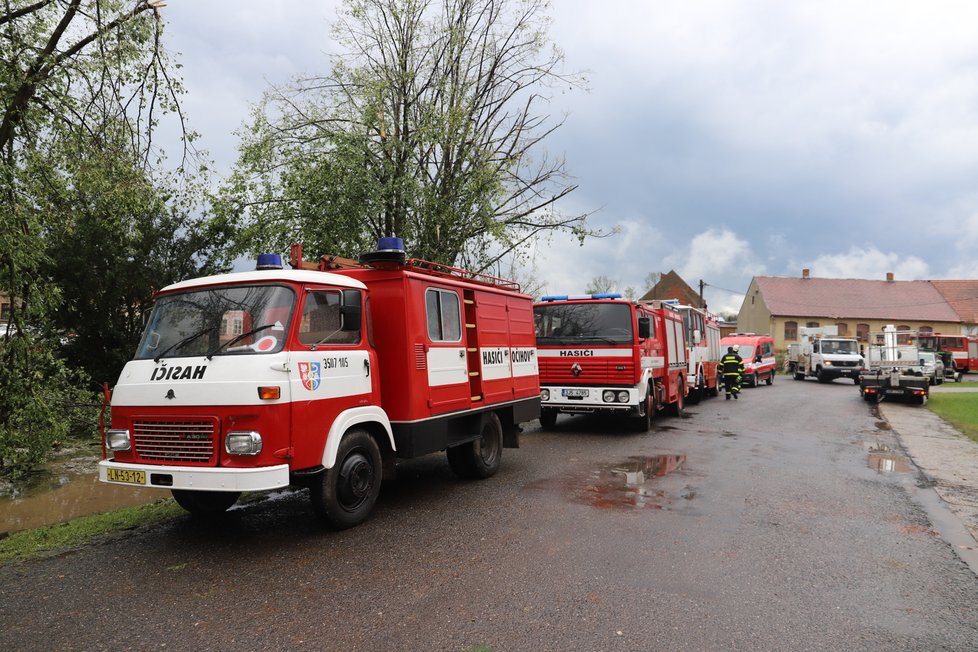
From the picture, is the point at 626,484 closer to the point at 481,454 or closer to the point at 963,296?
the point at 481,454

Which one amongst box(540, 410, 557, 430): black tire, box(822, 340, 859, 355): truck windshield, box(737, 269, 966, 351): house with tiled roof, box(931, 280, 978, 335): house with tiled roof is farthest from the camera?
box(931, 280, 978, 335): house with tiled roof

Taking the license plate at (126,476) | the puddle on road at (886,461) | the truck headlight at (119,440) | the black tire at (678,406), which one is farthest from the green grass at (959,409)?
the truck headlight at (119,440)

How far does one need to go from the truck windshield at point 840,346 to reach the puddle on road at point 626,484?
26424 millimetres

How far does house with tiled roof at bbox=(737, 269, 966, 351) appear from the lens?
5528 cm

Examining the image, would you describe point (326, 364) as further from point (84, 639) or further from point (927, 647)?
point (927, 647)

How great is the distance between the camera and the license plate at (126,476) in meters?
5.19

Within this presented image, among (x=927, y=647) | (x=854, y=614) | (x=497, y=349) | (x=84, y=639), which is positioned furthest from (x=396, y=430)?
(x=927, y=647)

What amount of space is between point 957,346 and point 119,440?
45734 millimetres

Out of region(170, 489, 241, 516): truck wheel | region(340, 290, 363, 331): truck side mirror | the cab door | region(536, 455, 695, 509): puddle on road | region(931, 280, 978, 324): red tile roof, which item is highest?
region(931, 280, 978, 324): red tile roof

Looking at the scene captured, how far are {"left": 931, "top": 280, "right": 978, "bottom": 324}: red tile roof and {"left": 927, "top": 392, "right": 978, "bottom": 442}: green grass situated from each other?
42.9m

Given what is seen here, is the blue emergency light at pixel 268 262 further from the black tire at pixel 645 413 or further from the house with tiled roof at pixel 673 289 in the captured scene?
the house with tiled roof at pixel 673 289

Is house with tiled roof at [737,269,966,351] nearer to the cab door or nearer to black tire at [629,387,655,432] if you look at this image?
black tire at [629,387,655,432]

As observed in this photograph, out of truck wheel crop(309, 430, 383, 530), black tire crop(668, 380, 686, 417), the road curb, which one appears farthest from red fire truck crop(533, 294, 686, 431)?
truck wheel crop(309, 430, 383, 530)

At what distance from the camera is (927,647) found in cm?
369
